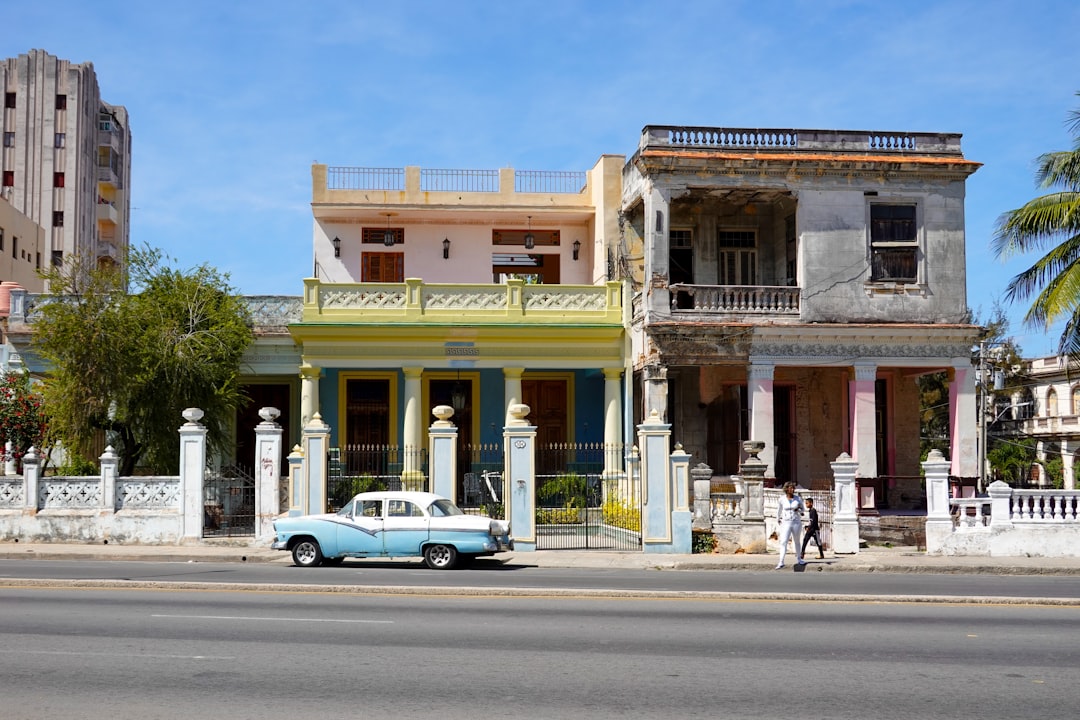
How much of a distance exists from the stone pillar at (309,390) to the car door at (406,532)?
32.1 feet

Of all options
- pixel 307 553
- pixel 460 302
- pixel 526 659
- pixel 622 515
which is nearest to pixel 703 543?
pixel 622 515

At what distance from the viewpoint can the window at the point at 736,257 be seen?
29078mm

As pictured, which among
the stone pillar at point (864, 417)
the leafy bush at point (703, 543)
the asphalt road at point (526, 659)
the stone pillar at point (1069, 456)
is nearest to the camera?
the asphalt road at point (526, 659)

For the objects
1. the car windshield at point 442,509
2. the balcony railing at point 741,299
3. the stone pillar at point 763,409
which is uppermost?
the balcony railing at point 741,299

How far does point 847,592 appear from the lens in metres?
14.5

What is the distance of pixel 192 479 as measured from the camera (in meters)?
21.5

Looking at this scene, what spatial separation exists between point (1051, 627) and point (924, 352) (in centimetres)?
1629

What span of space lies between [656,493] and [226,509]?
27.7 feet

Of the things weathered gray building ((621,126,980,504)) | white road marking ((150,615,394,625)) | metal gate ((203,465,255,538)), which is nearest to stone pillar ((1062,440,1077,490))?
weathered gray building ((621,126,980,504))

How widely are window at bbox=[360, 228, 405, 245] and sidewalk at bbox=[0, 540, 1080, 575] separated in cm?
1198

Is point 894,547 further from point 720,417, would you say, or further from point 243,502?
point 243,502

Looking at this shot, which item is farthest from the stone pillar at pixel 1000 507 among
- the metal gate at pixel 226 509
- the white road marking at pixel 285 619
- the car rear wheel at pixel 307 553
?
the metal gate at pixel 226 509

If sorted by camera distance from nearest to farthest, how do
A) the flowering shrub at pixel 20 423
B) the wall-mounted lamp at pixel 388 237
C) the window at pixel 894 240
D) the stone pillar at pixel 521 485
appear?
the stone pillar at pixel 521 485
the flowering shrub at pixel 20 423
the window at pixel 894 240
the wall-mounted lamp at pixel 388 237

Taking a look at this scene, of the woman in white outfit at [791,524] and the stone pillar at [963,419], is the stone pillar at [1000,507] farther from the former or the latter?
the stone pillar at [963,419]
